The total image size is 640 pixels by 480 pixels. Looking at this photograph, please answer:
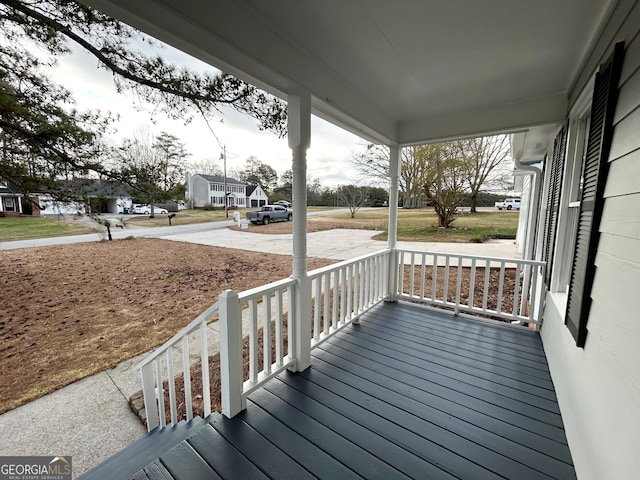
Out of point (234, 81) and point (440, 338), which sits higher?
point (234, 81)

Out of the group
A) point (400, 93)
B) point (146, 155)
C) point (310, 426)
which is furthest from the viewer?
point (146, 155)

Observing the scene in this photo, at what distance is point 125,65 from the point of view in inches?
82.1

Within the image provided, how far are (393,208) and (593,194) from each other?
7.45 ft

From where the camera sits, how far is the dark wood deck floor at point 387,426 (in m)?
1.35

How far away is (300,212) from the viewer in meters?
2.09

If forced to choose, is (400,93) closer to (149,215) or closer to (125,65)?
(125,65)

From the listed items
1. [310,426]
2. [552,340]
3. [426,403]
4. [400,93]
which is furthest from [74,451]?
[400,93]

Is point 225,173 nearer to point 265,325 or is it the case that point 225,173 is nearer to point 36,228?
point 36,228

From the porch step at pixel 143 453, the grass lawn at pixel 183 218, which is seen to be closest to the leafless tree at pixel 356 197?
the grass lawn at pixel 183 218

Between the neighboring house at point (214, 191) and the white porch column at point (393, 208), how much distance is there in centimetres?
270

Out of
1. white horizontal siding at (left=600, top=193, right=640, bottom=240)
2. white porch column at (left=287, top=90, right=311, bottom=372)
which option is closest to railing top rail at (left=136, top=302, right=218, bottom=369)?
white porch column at (left=287, top=90, right=311, bottom=372)

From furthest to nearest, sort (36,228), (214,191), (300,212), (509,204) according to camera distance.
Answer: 1. (509,204)
2. (214,191)
3. (36,228)
4. (300,212)

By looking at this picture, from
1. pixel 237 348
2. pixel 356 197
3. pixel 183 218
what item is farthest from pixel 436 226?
pixel 237 348

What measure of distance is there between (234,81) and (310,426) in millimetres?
2736
